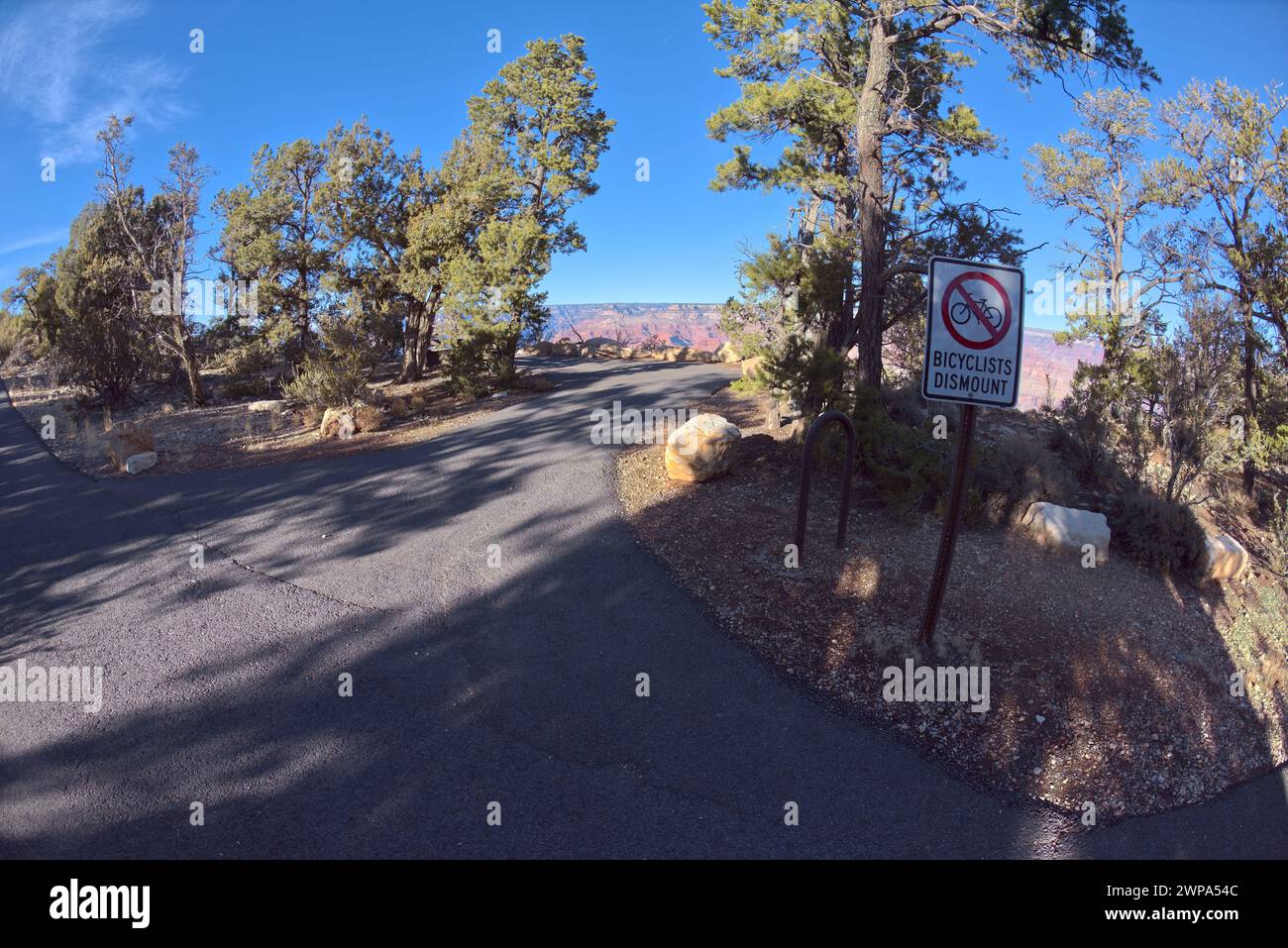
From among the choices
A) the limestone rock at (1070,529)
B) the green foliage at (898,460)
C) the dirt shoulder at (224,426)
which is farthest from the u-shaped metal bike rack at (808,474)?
the dirt shoulder at (224,426)

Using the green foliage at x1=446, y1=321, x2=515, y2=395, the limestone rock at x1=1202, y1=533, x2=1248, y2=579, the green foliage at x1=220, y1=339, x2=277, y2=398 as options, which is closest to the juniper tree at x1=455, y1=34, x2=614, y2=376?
the green foliage at x1=446, y1=321, x2=515, y2=395

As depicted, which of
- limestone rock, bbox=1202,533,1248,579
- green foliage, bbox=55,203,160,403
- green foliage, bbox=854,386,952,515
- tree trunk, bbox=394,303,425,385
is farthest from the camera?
tree trunk, bbox=394,303,425,385

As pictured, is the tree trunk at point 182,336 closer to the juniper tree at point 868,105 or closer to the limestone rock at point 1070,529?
the juniper tree at point 868,105

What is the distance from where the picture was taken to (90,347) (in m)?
16.5

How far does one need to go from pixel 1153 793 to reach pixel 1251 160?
525 inches

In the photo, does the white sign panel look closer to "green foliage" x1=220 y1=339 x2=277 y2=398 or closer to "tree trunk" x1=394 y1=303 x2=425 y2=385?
"tree trunk" x1=394 y1=303 x2=425 y2=385

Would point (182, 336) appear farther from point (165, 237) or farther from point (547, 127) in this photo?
point (547, 127)

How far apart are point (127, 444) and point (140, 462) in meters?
→ 0.43

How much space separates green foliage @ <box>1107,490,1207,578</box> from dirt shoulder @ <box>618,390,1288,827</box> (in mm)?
266

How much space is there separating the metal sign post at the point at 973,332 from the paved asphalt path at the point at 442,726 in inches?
81.7

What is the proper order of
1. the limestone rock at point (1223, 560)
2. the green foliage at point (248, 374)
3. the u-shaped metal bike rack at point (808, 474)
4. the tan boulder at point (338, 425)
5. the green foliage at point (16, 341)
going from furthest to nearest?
the green foliage at point (16, 341) → the green foliage at point (248, 374) → the tan boulder at point (338, 425) → the limestone rock at point (1223, 560) → the u-shaped metal bike rack at point (808, 474)

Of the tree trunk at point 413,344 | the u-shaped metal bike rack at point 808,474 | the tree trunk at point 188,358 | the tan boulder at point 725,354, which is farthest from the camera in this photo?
the tan boulder at point 725,354

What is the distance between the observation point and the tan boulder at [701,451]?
7.76 m

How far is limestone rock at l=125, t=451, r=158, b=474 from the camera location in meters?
9.95
